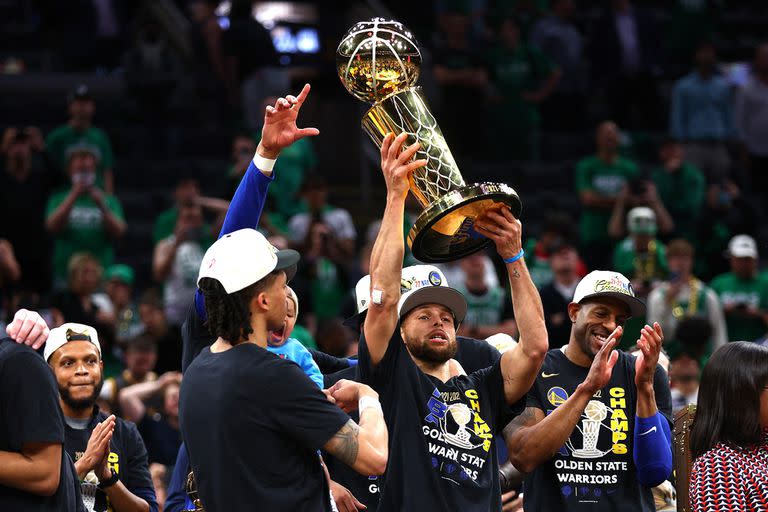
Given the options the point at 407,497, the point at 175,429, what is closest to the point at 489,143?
the point at 175,429

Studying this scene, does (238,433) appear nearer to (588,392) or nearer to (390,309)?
(390,309)

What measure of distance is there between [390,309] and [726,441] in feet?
4.48

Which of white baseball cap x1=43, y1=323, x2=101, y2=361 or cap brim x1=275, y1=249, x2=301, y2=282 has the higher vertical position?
cap brim x1=275, y1=249, x2=301, y2=282

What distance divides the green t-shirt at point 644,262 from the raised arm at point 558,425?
5.78 m

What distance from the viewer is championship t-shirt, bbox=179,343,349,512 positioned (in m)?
4.19

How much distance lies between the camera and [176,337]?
32.6ft

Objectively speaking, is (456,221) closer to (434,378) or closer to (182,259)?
(434,378)

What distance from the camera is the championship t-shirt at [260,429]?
13.8 feet

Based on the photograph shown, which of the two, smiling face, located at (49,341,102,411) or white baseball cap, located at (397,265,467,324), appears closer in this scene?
white baseball cap, located at (397,265,467,324)

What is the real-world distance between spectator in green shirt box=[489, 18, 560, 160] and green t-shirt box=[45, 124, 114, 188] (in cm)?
424

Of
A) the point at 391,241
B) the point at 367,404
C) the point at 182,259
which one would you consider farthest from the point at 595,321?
the point at 182,259

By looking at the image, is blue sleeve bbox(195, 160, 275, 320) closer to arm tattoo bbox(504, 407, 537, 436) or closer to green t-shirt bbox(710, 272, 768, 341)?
arm tattoo bbox(504, 407, 537, 436)

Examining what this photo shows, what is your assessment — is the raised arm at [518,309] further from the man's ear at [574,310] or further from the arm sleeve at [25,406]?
the arm sleeve at [25,406]

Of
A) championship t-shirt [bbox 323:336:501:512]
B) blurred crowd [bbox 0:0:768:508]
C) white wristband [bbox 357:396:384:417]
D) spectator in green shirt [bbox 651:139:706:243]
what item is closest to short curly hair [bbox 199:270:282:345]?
white wristband [bbox 357:396:384:417]
